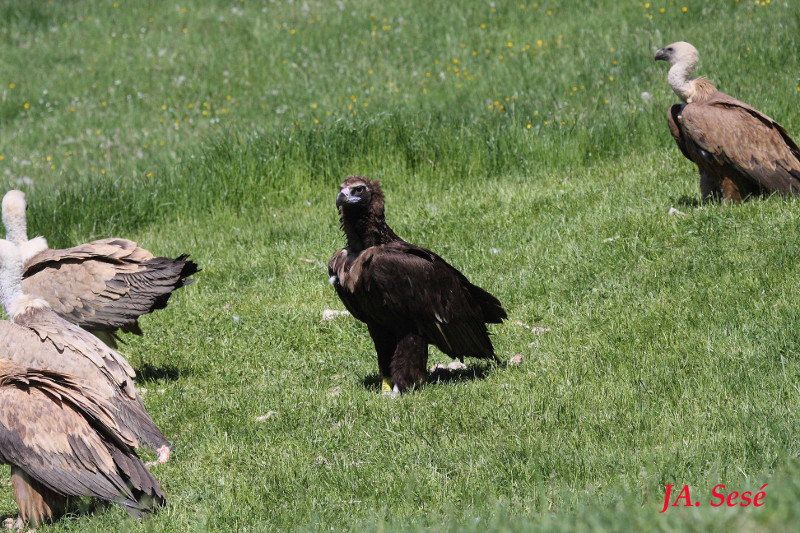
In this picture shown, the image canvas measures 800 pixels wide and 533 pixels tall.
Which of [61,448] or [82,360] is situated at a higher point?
[61,448]

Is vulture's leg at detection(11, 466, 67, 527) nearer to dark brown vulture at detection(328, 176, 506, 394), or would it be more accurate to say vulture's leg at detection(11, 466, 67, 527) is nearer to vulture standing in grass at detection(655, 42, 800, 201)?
dark brown vulture at detection(328, 176, 506, 394)

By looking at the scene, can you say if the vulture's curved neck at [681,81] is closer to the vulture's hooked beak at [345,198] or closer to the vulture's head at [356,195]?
the vulture's head at [356,195]

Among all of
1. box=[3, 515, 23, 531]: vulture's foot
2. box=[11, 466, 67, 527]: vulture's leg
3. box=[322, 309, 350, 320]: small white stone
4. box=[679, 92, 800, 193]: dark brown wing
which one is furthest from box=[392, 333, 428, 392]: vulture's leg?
box=[679, 92, 800, 193]: dark brown wing

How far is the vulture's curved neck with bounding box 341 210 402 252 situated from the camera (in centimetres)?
677

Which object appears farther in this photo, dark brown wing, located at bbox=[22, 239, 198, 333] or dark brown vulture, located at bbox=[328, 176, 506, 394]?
Result: dark brown wing, located at bbox=[22, 239, 198, 333]

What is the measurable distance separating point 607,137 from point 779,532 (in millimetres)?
9346

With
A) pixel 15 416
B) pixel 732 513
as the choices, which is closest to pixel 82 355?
pixel 15 416

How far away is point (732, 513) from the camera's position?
306 cm

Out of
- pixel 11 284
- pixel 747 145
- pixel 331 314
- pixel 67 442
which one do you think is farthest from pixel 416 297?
pixel 747 145

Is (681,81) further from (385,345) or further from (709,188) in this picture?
(385,345)

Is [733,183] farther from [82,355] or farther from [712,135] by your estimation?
[82,355]

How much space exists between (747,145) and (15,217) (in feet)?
22.0

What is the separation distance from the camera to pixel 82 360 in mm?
6211
